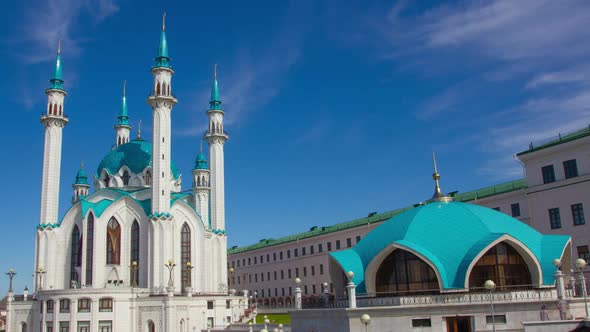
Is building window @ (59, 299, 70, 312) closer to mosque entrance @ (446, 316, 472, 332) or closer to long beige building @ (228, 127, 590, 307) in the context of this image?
long beige building @ (228, 127, 590, 307)

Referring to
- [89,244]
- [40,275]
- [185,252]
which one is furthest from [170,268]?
[40,275]

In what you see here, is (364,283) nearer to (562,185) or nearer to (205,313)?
(562,185)

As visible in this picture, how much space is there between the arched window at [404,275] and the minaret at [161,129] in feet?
105

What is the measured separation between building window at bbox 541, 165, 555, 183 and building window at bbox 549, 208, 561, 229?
8.31 feet

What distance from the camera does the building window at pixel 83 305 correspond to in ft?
175

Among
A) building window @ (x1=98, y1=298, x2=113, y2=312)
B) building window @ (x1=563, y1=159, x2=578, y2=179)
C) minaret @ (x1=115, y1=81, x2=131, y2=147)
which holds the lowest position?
building window @ (x1=98, y1=298, x2=113, y2=312)

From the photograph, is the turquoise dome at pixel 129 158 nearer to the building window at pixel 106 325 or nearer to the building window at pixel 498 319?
the building window at pixel 106 325

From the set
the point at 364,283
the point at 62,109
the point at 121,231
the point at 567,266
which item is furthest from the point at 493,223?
the point at 62,109

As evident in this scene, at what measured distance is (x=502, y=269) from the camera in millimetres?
32438

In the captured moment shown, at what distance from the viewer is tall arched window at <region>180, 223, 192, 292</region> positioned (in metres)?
63.2

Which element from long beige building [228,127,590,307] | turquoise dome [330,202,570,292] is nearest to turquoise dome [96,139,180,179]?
long beige building [228,127,590,307]

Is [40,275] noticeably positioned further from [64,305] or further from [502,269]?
[502,269]

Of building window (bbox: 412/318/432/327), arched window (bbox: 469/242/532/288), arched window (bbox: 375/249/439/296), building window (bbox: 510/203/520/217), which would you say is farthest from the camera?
Result: building window (bbox: 510/203/520/217)

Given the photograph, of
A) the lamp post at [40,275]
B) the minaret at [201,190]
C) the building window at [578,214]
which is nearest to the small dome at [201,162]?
the minaret at [201,190]
